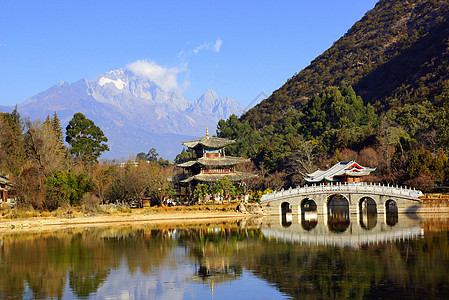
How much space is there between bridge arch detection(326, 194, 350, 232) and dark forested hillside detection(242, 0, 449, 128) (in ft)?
121

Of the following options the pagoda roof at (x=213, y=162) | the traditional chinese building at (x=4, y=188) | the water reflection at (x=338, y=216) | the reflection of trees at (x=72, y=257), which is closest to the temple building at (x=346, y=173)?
the water reflection at (x=338, y=216)

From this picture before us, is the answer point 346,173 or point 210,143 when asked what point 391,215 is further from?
point 210,143

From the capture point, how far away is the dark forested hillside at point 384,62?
123 m

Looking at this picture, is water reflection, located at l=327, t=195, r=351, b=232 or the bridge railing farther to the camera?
the bridge railing

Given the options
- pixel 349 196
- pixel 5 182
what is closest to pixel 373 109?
pixel 349 196

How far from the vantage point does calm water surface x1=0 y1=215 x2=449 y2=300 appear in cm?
2689

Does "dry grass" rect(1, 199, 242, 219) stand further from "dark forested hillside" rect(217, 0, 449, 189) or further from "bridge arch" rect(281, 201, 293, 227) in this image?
"dark forested hillside" rect(217, 0, 449, 189)

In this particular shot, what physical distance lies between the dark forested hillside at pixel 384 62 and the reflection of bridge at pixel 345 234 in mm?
62012

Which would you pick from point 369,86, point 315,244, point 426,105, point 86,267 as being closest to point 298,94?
point 369,86

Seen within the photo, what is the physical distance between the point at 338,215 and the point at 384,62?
96541mm

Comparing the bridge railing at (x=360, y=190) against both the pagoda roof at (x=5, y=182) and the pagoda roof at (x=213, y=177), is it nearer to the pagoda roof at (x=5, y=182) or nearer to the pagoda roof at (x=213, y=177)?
the pagoda roof at (x=213, y=177)

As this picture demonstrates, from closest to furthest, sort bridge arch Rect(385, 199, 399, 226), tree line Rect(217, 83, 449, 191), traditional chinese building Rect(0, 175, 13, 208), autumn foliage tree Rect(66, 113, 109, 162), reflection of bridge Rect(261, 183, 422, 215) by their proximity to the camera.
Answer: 1. bridge arch Rect(385, 199, 399, 226)
2. reflection of bridge Rect(261, 183, 422, 215)
3. traditional chinese building Rect(0, 175, 13, 208)
4. tree line Rect(217, 83, 449, 191)
5. autumn foliage tree Rect(66, 113, 109, 162)

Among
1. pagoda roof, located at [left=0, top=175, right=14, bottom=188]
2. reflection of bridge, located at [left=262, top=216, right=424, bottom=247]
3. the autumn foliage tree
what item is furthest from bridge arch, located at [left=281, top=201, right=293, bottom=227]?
the autumn foliage tree

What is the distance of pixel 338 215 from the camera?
68938 mm
